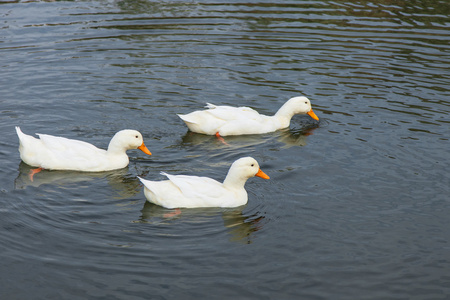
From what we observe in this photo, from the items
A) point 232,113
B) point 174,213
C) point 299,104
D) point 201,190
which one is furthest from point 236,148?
point 174,213

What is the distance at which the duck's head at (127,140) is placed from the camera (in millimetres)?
11734

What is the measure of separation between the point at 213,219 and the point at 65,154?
3160 mm

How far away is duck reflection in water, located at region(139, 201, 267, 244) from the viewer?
31.3ft

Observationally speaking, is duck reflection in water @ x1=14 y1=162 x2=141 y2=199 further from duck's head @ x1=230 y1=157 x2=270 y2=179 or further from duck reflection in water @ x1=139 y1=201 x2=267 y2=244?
duck's head @ x1=230 y1=157 x2=270 y2=179

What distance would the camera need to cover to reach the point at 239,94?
1540cm

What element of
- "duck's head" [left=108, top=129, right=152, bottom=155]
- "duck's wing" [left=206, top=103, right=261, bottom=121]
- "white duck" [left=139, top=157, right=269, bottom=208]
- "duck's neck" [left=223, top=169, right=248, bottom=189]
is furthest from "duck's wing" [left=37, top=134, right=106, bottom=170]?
"duck's wing" [left=206, top=103, right=261, bottom=121]

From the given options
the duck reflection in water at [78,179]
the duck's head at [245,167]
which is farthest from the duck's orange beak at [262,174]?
the duck reflection in water at [78,179]

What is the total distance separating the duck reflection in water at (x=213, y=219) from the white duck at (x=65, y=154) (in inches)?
65.2

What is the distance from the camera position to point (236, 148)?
12.9m

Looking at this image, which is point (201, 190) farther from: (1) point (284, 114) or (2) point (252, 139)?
(1) point (284, 114)

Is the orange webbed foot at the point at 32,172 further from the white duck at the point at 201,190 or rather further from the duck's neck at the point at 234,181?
the duck's neck at the point at 234,181

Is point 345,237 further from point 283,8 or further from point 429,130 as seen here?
point 283,8

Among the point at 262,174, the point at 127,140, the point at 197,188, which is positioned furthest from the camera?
the point at 127,140

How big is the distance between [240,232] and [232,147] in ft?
11.9
